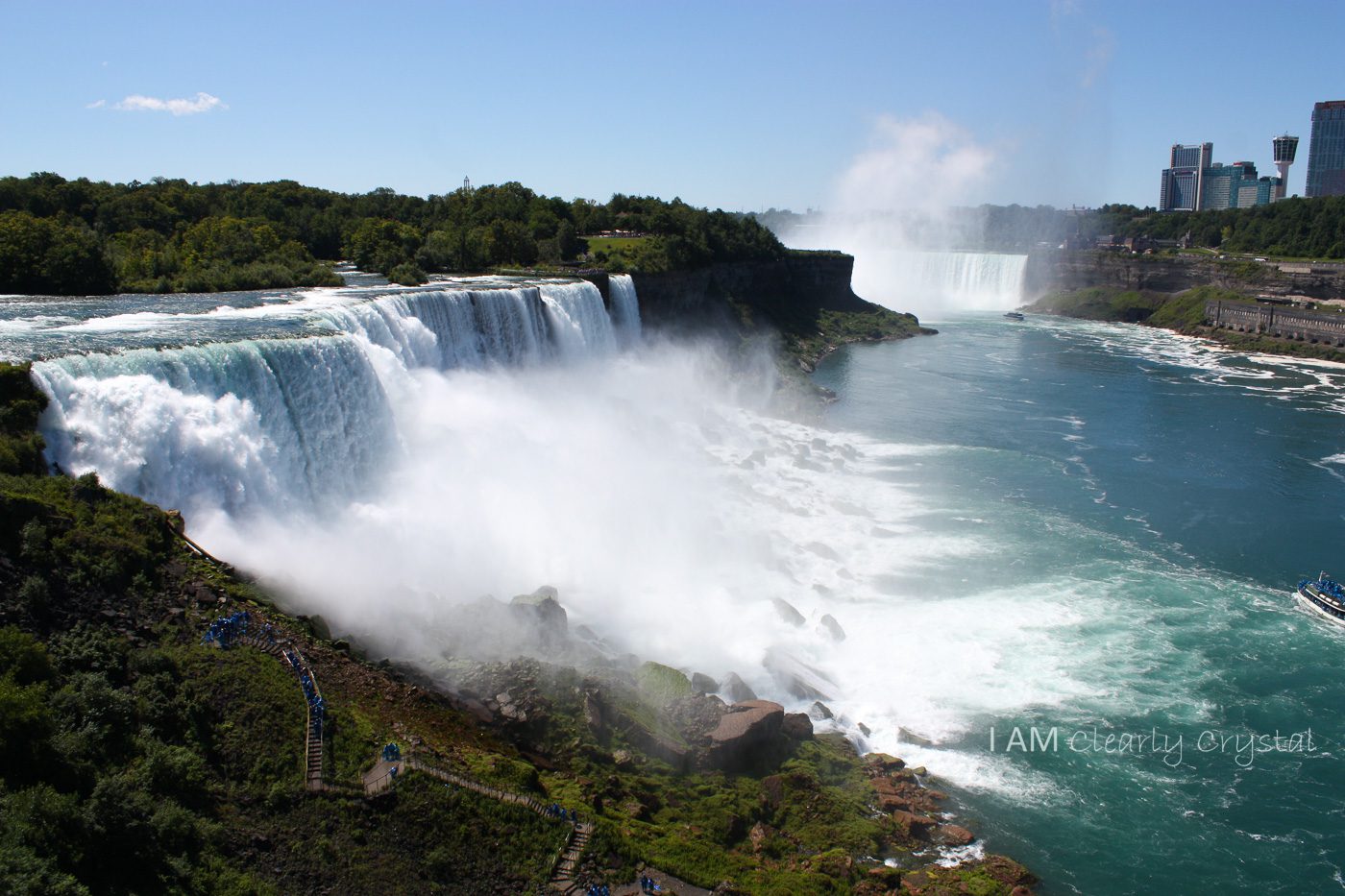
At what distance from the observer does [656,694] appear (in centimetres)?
1622

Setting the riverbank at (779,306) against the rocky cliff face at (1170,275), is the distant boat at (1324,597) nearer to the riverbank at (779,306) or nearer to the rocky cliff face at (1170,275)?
the riverbank at (779,306)

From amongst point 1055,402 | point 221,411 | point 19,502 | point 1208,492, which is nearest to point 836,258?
point 1055,402

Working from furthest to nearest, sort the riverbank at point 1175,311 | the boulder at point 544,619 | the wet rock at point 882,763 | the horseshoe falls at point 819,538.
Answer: the riverbank at point 1175,311
the boulder at point 544,619
the horseshoe falls at point 819,538
the wet rock at point 882,763

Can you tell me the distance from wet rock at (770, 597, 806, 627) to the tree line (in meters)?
23.4

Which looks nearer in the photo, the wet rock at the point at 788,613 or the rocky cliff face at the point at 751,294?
the wet rock at the point at 788,613

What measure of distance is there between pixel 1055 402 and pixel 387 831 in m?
40.3

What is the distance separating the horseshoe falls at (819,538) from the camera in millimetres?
15812

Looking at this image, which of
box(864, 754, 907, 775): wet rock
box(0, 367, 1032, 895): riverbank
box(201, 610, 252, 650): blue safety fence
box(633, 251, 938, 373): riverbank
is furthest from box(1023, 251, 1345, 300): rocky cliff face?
box(201, 610, 252, 650): blue safety fence

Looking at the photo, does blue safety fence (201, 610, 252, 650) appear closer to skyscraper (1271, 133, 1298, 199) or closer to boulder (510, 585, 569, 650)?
boulder (510, 585, 569, 650)

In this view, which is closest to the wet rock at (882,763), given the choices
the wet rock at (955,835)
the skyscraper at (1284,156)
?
the wet rock at (955,835)

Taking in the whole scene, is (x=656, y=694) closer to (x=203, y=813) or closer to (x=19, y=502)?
(x=203, y=813)

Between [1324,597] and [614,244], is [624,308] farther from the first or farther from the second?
[1324,597]

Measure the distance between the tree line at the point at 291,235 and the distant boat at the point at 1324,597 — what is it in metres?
31.5

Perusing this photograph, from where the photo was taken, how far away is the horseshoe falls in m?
15.8
